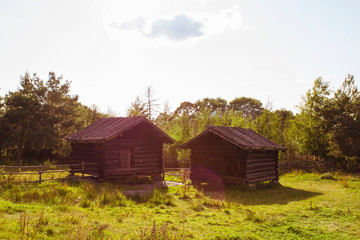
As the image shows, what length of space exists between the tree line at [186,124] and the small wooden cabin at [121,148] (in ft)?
34.2

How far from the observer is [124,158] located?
1948cm

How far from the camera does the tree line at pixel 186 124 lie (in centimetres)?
2761

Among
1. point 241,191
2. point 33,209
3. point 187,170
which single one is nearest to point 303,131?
point 187,170

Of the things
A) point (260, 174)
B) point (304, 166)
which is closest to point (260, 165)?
point (260, 174)

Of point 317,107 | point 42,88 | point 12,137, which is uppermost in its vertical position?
point 42,88

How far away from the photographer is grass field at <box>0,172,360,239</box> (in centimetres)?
722

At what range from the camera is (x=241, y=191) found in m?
16.4

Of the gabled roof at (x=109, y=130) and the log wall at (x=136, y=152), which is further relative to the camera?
the log wall at (x=136, y=152)

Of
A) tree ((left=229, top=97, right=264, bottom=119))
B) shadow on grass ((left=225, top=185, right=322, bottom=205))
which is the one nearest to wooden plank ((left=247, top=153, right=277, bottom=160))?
shadow on grass ((left=225, top=185, right=322, bottom=205))

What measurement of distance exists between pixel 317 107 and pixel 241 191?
1879 centimetres

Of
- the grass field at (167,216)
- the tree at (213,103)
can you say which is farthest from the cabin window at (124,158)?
the tree at (213,103)

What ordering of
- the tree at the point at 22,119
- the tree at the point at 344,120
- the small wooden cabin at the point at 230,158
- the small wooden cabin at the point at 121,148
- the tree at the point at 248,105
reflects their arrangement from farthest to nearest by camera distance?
the tree at the point at 248,105
the tree at the point at 22,119
the tree at the point at 344,120
the small wooden cabin at the point at 121,148
the small wooden cabin at the point at 230,158

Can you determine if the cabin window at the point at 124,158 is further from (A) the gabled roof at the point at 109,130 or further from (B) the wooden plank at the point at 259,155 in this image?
A: (B) the wooden plank at the point at 259,155

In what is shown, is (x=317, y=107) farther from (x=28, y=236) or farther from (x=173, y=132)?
(x=28, y=236)
